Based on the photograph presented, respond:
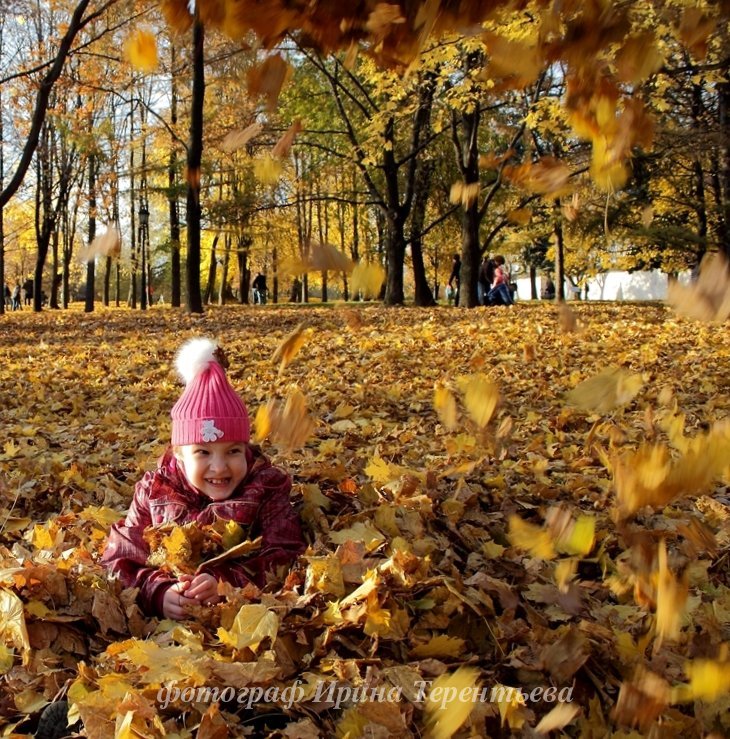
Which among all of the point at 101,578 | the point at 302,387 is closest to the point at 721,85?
the point at 302,387

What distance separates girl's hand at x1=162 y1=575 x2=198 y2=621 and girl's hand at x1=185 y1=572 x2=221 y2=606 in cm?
1

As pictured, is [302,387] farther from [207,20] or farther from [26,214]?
[26,214]

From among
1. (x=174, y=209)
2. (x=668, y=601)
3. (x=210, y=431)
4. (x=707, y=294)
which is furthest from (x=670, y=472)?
(x=174, y=209)

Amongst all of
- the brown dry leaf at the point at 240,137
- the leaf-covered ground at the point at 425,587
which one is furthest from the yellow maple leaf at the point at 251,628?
the brown dry leaf at the point at 240,137

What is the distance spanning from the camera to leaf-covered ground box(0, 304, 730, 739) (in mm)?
1865

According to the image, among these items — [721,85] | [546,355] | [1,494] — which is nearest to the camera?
[1,494]

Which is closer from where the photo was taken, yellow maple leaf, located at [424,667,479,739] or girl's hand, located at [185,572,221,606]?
yellow maple leaf, located at [424,667,479,739]

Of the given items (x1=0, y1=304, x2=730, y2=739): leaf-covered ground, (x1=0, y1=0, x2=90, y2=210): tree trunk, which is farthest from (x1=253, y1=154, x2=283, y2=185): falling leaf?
(x1=0, y1=0, x2=90, y2=210): tree trunk

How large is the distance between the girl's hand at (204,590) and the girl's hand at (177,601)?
13 mm

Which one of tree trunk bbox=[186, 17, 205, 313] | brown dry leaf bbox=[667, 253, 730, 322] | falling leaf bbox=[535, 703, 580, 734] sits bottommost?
falling leaf bbox=[535, 703, 580, 734]

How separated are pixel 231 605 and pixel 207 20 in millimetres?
1731

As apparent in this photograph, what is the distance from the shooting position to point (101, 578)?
7.92 feet

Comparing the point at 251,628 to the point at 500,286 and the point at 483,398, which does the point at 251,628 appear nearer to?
the point at 483,398

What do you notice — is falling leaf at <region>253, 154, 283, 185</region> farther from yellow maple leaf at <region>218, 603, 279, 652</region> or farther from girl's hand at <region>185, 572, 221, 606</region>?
yellow maple leaf at <region>218, 603, 279, 652</region>
